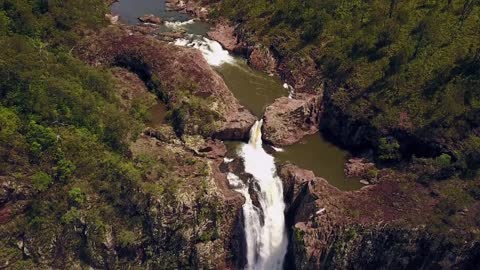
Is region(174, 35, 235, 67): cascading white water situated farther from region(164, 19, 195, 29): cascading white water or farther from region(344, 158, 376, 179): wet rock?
region(344, 158, 376, 179): wet rock

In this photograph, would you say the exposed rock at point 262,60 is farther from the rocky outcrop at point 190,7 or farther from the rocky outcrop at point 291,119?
the rocky outcrop at point 190,7

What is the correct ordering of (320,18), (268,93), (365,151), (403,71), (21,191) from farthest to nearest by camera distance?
(320,18) < (268,93) < (403,71) < (365,151) < (21,191)

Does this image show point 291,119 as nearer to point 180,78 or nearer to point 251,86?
point 251,86

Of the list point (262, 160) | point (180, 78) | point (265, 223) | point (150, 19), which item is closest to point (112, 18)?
point (150, 19)

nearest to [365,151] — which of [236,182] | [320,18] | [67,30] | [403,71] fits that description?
[403,71]

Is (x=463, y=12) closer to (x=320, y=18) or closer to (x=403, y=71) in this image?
(x=403, y=71)

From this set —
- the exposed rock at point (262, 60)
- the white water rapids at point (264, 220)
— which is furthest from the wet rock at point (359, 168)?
the exposed rock at point (262, 60)

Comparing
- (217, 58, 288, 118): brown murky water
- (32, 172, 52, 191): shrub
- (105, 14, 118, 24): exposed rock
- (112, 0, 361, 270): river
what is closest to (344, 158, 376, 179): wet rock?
(112, 0, 361, 270): river
